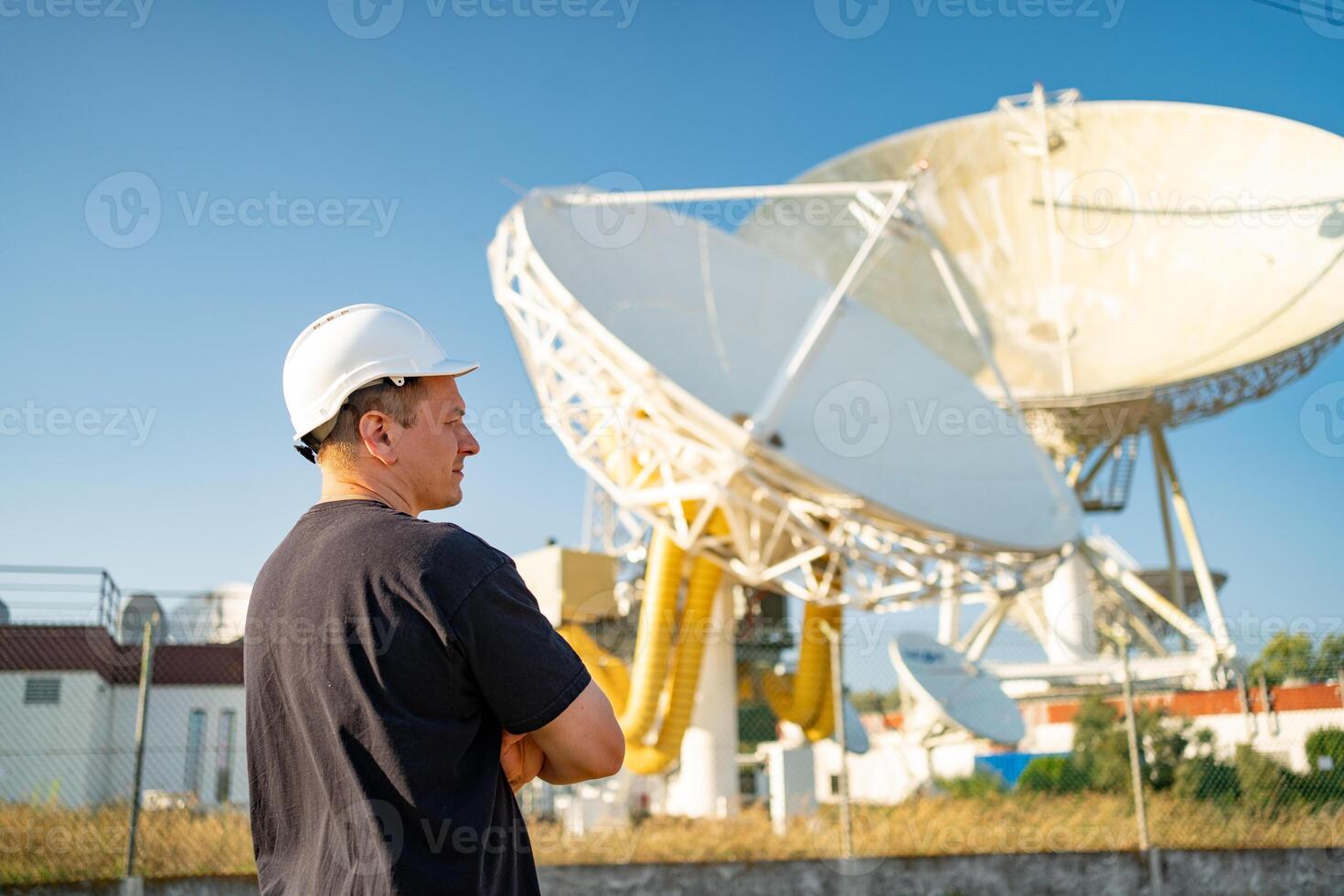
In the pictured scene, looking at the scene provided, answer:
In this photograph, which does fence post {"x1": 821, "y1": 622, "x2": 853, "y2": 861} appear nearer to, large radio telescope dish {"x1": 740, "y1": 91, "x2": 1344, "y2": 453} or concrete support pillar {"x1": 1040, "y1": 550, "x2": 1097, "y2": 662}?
large radio telescope dish {"x1": 740, "y1": 91, "x2": 1344, "y2": 453}

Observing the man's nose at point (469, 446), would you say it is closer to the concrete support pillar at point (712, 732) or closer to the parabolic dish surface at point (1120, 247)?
the concrete support pillar at point (712, 732)

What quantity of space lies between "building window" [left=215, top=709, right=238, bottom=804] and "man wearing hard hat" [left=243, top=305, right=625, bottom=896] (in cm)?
1024

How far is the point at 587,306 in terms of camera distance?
13836 millimetres

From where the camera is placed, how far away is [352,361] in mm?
1814

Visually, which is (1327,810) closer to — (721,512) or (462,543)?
(721,512)

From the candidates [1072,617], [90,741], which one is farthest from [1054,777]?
[1072,617]

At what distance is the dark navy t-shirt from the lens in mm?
1554

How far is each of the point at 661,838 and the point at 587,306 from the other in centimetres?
650

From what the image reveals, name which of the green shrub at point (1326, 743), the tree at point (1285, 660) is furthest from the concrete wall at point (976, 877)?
the green shrub at point (1326, 743)

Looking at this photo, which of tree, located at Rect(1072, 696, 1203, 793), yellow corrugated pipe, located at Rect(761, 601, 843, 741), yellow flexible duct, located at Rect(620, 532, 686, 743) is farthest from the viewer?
yellow corrugated pipe, located at Rect(761, 601, 843, 741)

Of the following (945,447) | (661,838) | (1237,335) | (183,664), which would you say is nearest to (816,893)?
(661,838)
